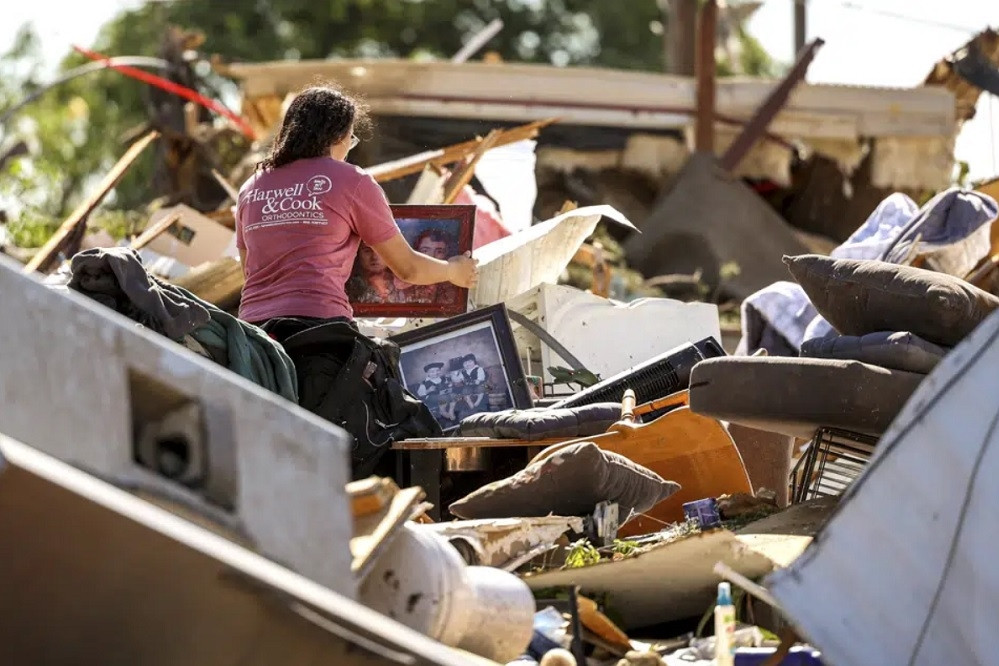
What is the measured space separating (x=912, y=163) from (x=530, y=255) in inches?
363

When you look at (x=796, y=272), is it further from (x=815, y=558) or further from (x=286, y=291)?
(x=815, y=558)

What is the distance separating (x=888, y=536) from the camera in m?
4.16

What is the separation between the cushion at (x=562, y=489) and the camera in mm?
5902

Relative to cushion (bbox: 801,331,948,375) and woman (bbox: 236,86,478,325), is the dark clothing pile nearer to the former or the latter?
woman (bbox: 236,86,478,325)

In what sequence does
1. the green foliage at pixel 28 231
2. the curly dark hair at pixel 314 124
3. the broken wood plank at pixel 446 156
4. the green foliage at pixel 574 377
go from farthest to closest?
the green foliage at pixel 28 231 → the broken wood plank at pixel 446 156 → the green foliage at pixel 574 377 → the curly dark hair at pixel 314 124

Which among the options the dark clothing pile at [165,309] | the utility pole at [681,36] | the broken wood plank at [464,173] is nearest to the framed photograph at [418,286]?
the broken wood plank at [464,173]

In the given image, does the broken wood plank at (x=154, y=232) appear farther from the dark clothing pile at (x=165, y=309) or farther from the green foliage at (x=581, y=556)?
the green foliage at (x=581, y=556)

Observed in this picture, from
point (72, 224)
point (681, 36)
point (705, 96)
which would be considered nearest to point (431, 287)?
point (72, 224)

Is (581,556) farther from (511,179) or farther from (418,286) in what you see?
(511,179)

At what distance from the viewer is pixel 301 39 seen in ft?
120

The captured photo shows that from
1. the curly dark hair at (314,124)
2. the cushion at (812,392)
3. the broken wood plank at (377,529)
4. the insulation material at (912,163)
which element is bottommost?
the insulation material at (912,163)

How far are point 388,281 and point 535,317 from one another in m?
1.00

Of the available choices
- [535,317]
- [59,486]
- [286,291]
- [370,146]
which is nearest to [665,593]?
[286,291]

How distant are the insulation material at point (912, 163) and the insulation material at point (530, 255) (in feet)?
28.6
